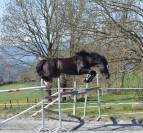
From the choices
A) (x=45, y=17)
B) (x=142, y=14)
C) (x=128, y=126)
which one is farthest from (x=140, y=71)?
(x=45, y=17)

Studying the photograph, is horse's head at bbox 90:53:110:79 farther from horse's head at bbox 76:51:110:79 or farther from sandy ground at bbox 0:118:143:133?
sandy ground at bbox 0:118:143:133

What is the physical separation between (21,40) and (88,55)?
2502 cm

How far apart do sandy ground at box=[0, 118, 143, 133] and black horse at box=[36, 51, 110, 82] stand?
1239 millimetres

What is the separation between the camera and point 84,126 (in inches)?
458

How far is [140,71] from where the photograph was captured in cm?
1833

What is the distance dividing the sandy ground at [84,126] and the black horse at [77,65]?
1.24m

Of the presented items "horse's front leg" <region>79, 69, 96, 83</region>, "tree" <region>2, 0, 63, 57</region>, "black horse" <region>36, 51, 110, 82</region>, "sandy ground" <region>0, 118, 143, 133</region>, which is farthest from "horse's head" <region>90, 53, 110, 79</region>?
"tree" <region>2, 0, 63, 57</region>

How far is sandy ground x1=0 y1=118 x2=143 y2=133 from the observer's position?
11039 millimetres

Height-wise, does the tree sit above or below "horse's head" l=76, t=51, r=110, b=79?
above

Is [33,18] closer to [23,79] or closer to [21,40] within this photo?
[21,40]

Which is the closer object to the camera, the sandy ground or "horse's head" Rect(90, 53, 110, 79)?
"horse's head" Rect(90, 53, 110, 79)

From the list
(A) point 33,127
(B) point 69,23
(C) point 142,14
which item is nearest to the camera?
(A) point 33,127

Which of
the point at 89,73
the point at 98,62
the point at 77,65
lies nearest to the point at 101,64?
the point at 98,62

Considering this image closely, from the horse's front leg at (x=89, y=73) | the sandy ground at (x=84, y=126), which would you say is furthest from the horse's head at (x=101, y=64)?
the sandy ground at (x=84, y=126)
